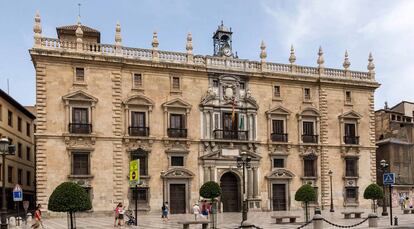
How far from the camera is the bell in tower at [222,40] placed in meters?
45.1

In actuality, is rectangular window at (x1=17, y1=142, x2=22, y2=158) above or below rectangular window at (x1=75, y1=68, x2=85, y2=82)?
below

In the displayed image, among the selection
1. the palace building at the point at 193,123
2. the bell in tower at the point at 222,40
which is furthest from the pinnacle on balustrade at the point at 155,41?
the bell in tower at the point at 222,40

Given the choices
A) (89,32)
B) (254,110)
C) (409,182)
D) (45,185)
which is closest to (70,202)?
(45,185)

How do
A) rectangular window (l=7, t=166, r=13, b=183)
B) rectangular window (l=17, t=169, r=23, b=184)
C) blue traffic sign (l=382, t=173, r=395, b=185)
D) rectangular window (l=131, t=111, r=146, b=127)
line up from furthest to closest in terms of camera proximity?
1. rectangular window (l=17, t=169, r=23, b=184)
2. rectangular window (l=7, t=166, r=13, b=183)
3. rectangular window (l=131, t=111, r=146, b=127)
4. blue traffic sign (l=382, t=173, r=395, b=185)

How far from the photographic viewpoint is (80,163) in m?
36.3

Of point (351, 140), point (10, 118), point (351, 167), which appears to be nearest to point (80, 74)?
point (10, 118)

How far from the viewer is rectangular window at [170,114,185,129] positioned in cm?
3934

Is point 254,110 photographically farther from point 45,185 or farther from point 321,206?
point 45,185

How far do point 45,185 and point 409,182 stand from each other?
35316 millimetres

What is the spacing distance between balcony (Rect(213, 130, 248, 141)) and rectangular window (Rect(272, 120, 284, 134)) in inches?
105

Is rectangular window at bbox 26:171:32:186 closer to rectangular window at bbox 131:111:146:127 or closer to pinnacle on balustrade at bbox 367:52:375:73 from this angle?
rectangular window at bbox 131:111:146:127

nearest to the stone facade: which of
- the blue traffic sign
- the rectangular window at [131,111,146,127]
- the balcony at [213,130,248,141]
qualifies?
the rectangular window at [131,111,146,127]

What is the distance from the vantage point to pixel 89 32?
4550cm

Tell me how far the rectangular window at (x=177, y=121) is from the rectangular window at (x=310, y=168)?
11098 millimetres
